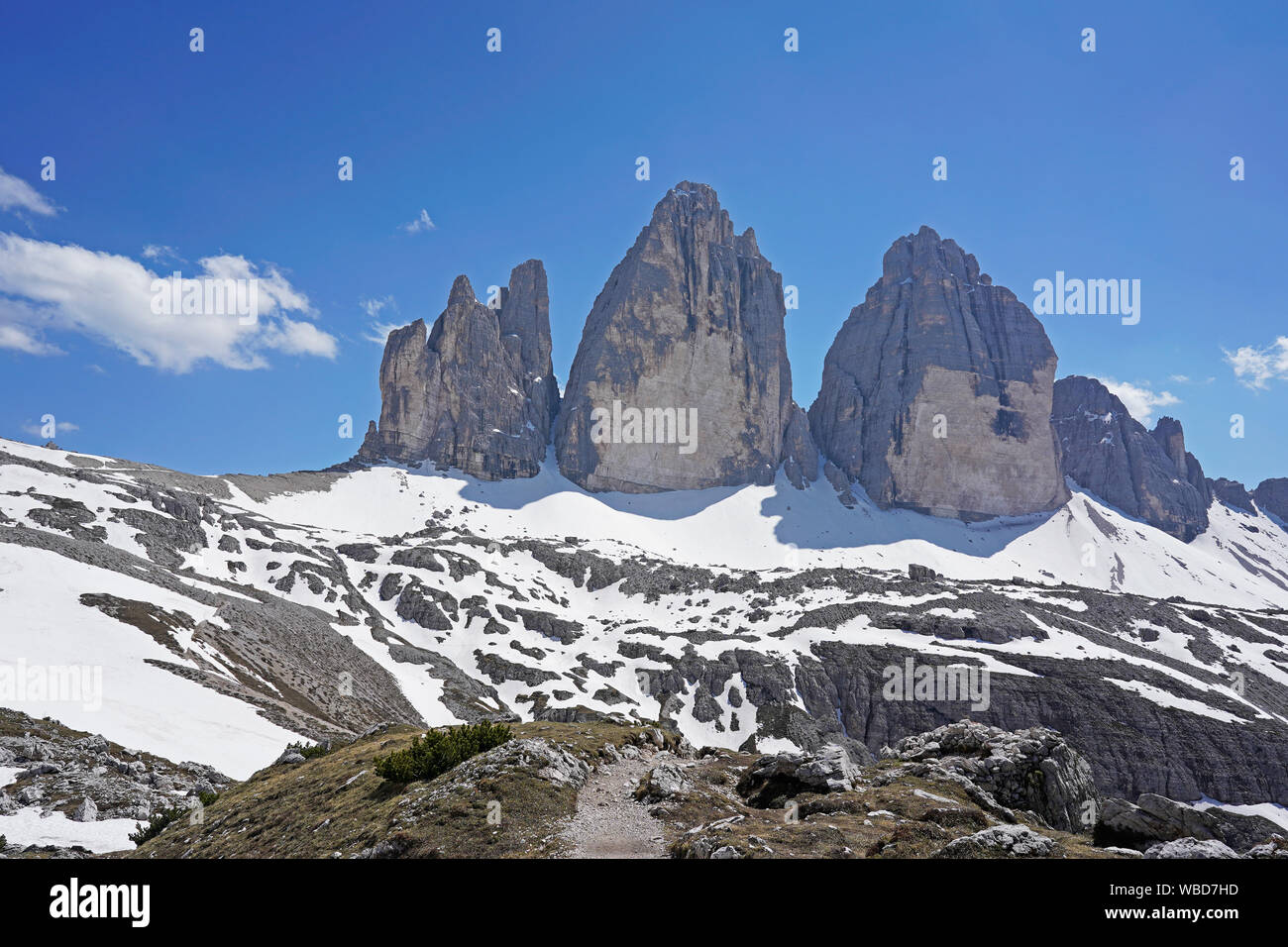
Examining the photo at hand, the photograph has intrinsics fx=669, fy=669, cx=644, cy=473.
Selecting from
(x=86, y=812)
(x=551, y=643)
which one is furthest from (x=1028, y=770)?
(x=551, y=643)

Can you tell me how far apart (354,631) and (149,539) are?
3374 cm

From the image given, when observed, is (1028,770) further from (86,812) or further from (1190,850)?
(86,812)

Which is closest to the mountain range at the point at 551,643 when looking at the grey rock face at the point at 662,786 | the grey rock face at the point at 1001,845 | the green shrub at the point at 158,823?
the green shrub at the point at 158,823

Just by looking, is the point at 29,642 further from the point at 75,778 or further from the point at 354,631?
the point at 354,631

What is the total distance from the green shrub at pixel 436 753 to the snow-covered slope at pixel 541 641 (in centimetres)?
2309

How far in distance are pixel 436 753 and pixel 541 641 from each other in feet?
302

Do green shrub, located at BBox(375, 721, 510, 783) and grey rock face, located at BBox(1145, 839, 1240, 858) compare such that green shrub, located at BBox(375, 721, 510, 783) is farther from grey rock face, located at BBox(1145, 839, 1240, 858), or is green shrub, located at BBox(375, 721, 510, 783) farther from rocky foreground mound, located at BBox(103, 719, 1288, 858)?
grey rock face, located at BBox(1145, 839, 1240, 858)

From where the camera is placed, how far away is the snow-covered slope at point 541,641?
51.2 meters

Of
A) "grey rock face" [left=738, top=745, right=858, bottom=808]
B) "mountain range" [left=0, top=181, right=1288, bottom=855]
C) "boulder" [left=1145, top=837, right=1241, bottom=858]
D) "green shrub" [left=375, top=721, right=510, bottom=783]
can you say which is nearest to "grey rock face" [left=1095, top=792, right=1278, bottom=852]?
"boulder" [left=1145, top=837, right=1241, bottom=858]

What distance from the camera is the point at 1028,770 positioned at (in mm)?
25250

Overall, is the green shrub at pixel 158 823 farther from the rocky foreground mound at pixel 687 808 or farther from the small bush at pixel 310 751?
the small bush at pixel 310 751

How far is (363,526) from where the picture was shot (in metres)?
166

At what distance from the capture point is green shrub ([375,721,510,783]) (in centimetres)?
2080

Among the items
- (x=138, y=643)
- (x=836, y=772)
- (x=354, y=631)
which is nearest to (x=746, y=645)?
(x=354, y=631)
